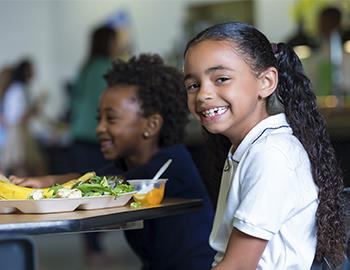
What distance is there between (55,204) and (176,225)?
0.58 metres

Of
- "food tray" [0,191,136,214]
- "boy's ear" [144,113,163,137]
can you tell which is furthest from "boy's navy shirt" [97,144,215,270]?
"food tray" [0,191,136,214]

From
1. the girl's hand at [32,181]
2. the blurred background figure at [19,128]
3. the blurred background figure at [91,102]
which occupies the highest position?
the girl's hand at [32,181]

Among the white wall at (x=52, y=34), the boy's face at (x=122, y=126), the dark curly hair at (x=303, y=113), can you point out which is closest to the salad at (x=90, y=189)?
the dark curly hair at (x=303, y=113)

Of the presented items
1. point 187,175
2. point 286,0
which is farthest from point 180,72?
point 286,0

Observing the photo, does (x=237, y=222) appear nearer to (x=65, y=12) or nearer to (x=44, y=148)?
(x=44, y=148)

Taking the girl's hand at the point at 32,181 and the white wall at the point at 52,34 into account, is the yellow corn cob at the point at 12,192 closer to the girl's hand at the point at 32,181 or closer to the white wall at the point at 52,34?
the girl's hand at the point at 32,181

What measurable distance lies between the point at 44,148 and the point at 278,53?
21.3 feet

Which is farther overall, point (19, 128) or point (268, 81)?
point (19, 128)

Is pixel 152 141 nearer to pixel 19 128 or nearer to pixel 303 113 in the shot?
pixel 303 113

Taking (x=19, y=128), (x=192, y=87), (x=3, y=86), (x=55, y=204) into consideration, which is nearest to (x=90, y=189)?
(x=55, y=204)

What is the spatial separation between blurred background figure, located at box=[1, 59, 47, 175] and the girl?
519 centimetres

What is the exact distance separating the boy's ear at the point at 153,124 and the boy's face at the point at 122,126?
0.05 ft

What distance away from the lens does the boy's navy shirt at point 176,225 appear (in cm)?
221

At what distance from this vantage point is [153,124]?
249 cm
